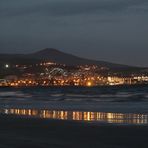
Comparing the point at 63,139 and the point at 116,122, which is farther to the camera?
the point at 116,122

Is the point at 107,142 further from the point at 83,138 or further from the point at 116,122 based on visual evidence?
the point at 116,122

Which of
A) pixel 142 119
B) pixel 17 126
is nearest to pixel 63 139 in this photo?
pixel 17 126

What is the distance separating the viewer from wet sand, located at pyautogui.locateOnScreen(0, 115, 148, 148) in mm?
20281

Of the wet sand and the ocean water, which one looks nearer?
the wet sand

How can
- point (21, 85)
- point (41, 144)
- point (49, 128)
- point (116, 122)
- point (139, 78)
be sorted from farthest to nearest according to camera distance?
point (139, 78)
point (21, 85)
point (116, 122)
point (49, 128)
point (41, 144)

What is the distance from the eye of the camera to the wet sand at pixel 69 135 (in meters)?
20.3

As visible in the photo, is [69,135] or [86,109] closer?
[69,135]

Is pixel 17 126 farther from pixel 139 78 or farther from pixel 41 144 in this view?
pixel 139 78

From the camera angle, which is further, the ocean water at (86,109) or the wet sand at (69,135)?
the ocean water at (86,109)

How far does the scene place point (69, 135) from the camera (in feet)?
76.8

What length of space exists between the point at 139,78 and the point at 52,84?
28.4 m

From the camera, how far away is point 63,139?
868 inches

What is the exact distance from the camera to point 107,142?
21.0 meters

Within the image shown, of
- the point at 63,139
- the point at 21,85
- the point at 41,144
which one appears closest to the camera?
the point at 41,144
